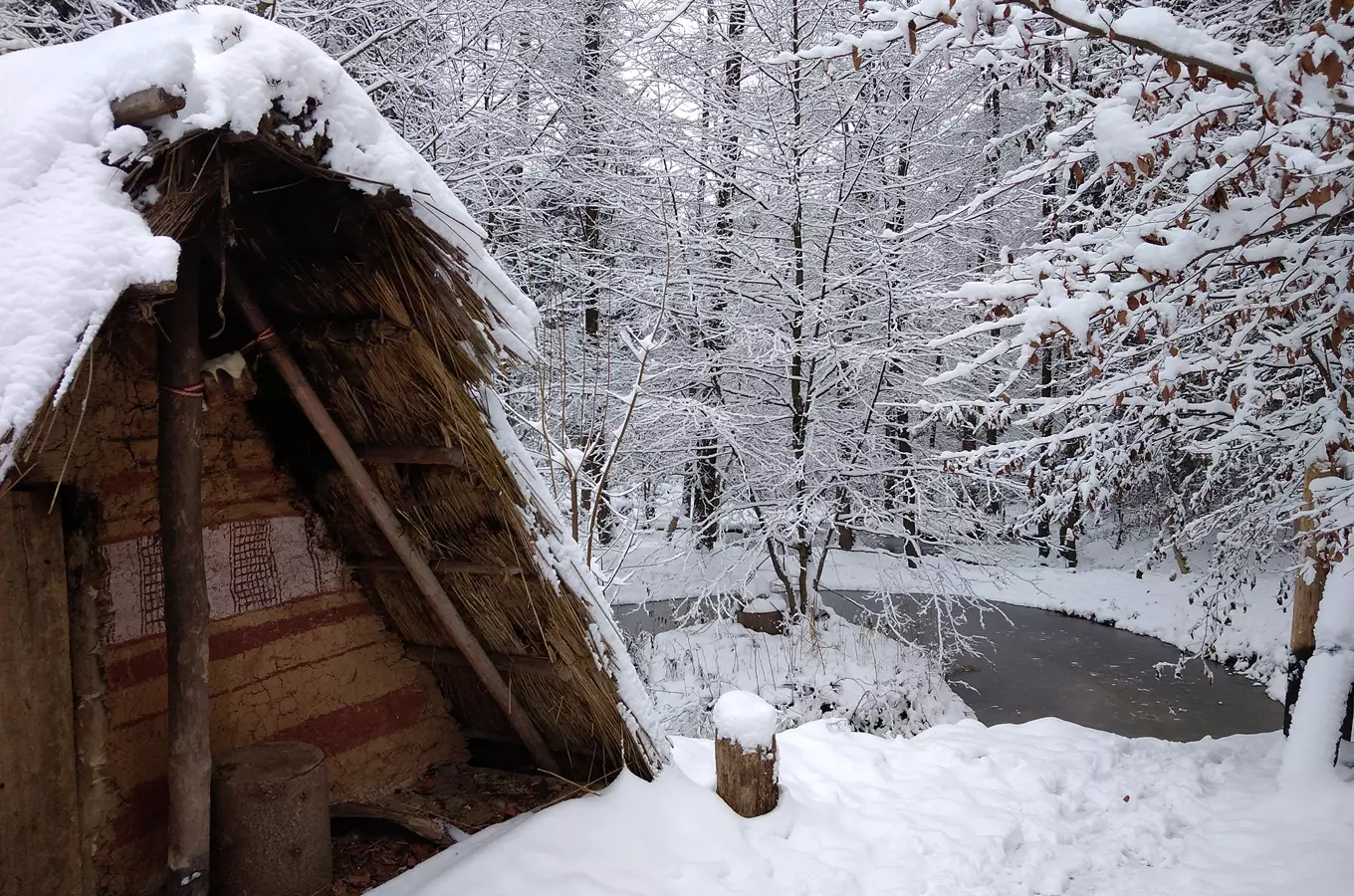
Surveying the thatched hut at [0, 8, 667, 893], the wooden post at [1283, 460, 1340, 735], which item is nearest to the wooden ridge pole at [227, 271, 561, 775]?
the thatched hut at [0, 8, 667, 893]

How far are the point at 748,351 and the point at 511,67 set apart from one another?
3.59 m

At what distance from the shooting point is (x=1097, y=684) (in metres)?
9.36

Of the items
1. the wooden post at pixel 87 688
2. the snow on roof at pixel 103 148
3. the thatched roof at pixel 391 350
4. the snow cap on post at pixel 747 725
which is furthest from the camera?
the snow cap on post at pixel 747 725

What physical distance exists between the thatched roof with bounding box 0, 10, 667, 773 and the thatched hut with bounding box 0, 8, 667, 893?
0.01 m

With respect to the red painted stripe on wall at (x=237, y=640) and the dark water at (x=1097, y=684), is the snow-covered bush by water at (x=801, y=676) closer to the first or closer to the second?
the dark water at (x=1097, y=684)

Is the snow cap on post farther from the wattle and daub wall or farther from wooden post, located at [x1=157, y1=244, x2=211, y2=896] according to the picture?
wooden post, located at [x1=157, y1=244, x2=211, y2=896]

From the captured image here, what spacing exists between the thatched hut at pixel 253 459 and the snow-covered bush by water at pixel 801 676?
3.87 metres

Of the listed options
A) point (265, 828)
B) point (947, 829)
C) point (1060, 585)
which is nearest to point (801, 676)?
point (947, 829)

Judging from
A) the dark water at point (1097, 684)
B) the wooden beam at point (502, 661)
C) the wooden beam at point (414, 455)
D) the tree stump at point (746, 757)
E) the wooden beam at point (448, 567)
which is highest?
the wooden beam at point (414, 455)

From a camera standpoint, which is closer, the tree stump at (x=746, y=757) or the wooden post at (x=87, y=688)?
the wooden post at (x=87, y=688)

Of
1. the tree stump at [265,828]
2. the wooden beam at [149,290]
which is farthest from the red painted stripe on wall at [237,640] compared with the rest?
the wooden beam at [149,290]

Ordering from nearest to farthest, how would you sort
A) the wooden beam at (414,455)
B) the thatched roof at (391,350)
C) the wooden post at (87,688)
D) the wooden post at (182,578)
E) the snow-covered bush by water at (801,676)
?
the thatched roof at (391,350), the wooden post at (182,578), the wooden post at (87,688), the wooden beam at (414,455), the snow-covered bush by water at (801,676)

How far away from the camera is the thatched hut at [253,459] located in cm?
188

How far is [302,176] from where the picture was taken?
8.21 feet
